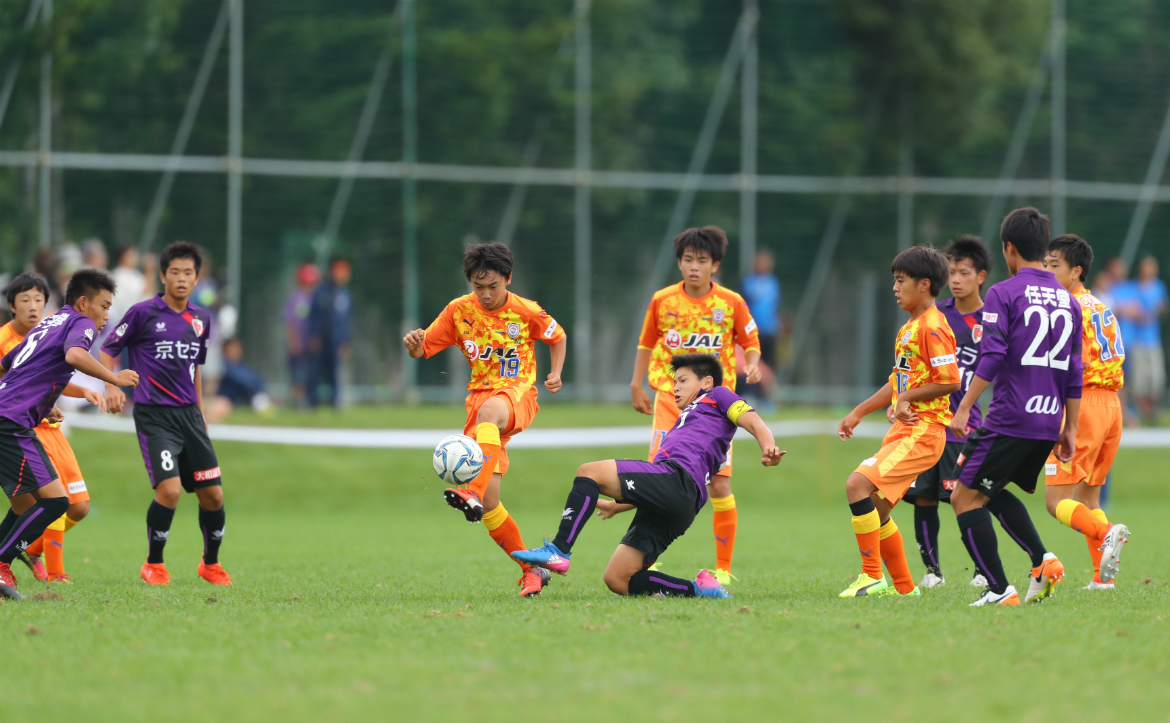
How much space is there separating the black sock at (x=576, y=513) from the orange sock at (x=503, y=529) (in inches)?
27.6

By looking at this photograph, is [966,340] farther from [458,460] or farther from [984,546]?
[458,460]

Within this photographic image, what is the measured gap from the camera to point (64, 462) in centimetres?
871

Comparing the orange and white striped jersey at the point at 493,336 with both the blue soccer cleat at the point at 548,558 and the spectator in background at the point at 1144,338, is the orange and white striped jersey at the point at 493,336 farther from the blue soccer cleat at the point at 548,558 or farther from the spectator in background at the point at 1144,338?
the spectator in background at the point at 1144,338

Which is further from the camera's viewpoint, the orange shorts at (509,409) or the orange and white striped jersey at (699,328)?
the orange and white striped jersey at (699,328)

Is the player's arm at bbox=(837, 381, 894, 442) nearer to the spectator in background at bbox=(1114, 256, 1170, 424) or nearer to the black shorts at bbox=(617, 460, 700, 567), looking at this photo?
the black shorts at bbox=(617, 460, 700, 567)

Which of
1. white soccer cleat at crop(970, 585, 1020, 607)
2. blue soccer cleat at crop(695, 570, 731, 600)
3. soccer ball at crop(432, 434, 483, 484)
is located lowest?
blue soccer cleat at crop(695, 570, 731, 600)

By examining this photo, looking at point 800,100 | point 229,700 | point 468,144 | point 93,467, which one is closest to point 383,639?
point 229,700

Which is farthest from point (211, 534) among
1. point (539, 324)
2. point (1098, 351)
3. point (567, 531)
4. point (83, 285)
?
point (1098, 351)

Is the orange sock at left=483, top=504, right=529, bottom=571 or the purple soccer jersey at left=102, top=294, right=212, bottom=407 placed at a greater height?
the purple soccer jersey at left=102, top=294, right=212, bottom=407

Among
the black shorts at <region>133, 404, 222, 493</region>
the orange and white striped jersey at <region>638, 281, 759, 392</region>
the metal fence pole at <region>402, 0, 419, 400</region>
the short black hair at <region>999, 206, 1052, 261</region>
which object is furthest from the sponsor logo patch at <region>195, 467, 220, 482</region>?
the metal fence pole at <region>402, 0, 419, 400</region>

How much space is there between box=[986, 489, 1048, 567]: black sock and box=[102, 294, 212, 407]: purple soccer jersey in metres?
5.15

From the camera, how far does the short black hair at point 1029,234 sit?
7043mm

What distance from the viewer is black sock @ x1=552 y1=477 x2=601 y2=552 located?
7184 mm

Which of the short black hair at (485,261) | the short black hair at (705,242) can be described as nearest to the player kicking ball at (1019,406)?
the short black hair at (705,242)
